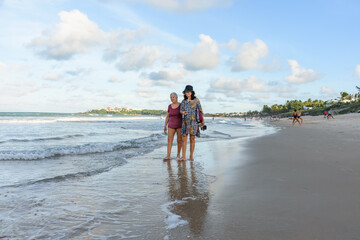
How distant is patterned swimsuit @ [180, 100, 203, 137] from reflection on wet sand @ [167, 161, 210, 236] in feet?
4.86

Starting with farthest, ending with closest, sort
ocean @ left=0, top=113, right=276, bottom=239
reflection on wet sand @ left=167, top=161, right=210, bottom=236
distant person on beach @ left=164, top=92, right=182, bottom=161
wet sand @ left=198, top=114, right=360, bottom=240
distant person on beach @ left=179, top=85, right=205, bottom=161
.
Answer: distant person on beach @ left=164, top=92, right=182, bottom=161
distant person on beach @ left=179, top=85, right=205, bottom=161
reflection on wet sand @ left=167, top=161, right=210, bottom=236
ocean @ left=0, top=113, right=276, bottom=239
wet sand @ left=198, top=114, right=360, bottom=240

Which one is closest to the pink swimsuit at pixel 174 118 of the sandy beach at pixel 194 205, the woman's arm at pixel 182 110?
the woman's arm at pixel 182 110

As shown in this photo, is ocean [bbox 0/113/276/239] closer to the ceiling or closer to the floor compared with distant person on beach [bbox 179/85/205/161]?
closer to the floor

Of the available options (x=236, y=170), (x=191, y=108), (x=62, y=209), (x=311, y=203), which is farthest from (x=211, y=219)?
(x=191, y=108)

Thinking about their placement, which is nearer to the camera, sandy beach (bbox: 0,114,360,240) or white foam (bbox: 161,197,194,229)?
sandy beach (bbox: 0,114,360,240)

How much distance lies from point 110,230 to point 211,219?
3.44 feet

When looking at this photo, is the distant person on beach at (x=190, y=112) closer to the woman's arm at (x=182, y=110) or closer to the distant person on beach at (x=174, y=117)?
the woman's arm at (x=182, y=110)

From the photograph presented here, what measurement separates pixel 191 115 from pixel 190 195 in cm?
342

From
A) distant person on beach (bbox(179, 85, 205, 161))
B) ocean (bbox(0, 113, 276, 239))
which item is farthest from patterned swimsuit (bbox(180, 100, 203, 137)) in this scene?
ocean (bbox(0, 113, 276, 239))

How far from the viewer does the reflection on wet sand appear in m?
2.62

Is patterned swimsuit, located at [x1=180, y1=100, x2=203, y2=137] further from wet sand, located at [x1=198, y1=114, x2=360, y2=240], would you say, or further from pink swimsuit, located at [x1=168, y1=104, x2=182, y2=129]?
wet sand, located at [x1=198, y1=114, x2=360, y2=240]

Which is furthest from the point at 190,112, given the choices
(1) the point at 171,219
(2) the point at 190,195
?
(1) the point at 171,219

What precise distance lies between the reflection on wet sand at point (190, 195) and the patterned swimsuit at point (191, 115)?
1.48m

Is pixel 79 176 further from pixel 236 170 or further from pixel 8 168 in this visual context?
pixel 236 170
